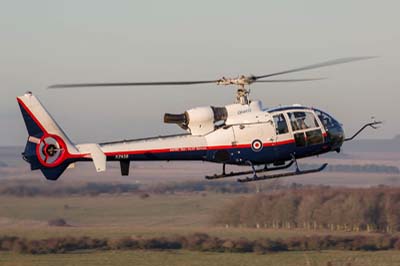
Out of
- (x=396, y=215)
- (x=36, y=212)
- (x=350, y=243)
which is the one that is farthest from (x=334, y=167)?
(x=36, y=212)

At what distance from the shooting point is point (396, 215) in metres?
104

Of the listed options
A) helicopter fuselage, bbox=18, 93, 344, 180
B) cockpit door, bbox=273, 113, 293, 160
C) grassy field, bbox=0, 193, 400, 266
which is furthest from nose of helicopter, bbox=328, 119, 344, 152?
grassy field, bbox=0, 193, 400, 266

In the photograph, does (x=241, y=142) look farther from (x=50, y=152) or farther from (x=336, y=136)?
(x=50, y=152)

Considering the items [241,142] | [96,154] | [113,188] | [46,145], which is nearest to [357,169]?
[113,188]

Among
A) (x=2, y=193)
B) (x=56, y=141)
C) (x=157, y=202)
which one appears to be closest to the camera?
(x=56, y=141)

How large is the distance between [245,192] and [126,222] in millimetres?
13958

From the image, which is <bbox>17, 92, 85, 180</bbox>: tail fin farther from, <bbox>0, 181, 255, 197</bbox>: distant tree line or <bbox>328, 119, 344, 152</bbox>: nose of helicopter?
<bbox>0, 181, 255, 197</bbox>: distant tree line

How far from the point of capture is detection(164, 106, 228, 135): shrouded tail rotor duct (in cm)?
3600

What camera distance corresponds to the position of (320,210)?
104 metres

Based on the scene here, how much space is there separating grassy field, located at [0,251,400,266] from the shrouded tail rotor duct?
4621 centimetres

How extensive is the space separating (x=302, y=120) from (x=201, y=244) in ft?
178

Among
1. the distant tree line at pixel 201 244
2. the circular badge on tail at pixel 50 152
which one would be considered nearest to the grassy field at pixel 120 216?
the distant tree line at pixel 201 244

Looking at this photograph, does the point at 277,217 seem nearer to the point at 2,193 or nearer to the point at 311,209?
the point at 311,209

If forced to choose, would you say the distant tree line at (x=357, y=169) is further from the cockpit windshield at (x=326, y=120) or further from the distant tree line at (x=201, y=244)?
the cockpit windshield at (x=326, y=120)
